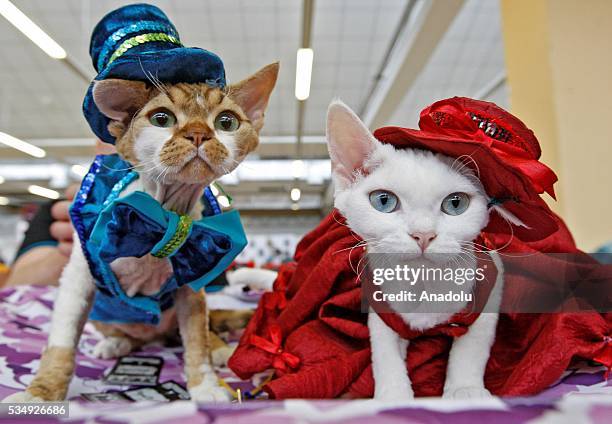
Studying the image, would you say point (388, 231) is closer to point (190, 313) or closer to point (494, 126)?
point (494, 126)

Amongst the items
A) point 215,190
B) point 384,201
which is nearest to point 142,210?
point 215,190

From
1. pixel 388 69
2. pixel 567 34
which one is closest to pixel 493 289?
pixel 567 34

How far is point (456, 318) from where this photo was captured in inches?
15.9

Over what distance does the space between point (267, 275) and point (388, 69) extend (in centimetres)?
213

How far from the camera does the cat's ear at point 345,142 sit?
39 cm

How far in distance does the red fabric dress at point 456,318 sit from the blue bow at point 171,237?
0.10 meters

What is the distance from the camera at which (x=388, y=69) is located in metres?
2.58

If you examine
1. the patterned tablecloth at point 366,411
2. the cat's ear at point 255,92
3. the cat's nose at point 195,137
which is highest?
the cat's ear at point 255,92

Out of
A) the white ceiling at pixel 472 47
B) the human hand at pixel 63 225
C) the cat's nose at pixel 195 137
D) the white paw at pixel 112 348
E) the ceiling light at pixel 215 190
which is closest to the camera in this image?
the cat's nose at pixel 195 137

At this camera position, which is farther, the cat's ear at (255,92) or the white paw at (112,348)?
the white paw at (112,348)

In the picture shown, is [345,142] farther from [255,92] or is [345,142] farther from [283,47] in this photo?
[283,47]

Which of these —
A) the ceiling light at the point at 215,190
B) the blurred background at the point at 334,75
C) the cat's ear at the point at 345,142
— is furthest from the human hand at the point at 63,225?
the cat's ear at the point at 345,142

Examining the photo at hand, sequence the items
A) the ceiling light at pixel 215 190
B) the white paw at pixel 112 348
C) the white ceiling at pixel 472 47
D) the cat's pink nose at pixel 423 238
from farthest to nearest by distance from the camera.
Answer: the white ceiling at pixel 472 47
the white paw at pixel 112 348
the ceiling light at pixel 215 190
the cat's pink nose at pixel 423 238

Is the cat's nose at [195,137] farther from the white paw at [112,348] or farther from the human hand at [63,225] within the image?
the human hand at [63,225]
